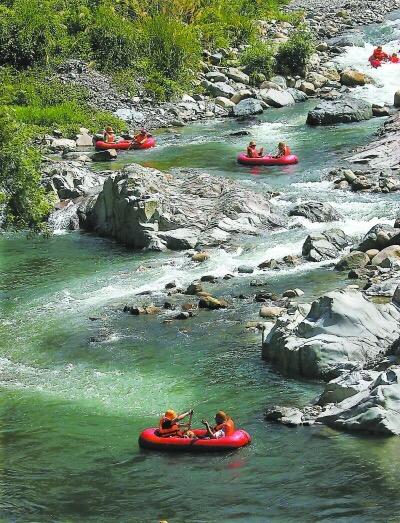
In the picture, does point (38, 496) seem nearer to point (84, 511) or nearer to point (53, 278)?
point (84, 511)

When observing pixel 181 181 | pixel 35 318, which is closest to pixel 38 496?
pixel 35 318

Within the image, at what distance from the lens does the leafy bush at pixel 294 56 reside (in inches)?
2215

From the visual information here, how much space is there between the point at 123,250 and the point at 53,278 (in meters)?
3.39

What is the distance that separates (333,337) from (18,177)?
9.19 metres

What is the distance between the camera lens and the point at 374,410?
1972 centimetres

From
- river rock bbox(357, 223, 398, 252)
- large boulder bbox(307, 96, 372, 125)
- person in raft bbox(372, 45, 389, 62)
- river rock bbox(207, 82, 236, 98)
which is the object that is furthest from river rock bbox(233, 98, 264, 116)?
river rock bbox(357, 223, 398, 252)

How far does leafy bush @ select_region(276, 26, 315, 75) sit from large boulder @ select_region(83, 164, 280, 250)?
21.9 m

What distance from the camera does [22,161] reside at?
25.8 metres

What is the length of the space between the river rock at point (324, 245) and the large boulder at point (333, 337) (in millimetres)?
6393

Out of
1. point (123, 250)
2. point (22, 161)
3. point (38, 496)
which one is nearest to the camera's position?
point (38, 496)

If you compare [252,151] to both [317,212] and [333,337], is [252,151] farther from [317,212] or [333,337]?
[333,337]

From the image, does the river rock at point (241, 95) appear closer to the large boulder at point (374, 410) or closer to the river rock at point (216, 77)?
the river rock at point (216, 77)

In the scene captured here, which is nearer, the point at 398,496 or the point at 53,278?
the point at 398,496

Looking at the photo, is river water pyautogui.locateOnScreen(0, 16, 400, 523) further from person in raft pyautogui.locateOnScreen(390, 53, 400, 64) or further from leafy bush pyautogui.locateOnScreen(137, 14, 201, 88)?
person in raft pyautogui.locateOnScreen(390, 53, 400, 64)
